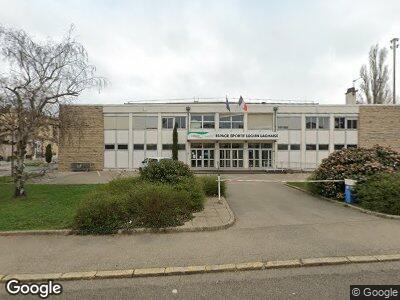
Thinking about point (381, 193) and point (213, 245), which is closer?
point (213, 245)

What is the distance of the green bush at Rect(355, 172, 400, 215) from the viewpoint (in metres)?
8.90

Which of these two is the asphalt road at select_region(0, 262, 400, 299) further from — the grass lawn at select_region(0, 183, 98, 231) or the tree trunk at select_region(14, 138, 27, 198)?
the tree trunk at select_region(14, 138, 27, 198)

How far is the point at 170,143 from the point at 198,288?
2807cm

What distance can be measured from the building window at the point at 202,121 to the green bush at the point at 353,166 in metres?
20.1

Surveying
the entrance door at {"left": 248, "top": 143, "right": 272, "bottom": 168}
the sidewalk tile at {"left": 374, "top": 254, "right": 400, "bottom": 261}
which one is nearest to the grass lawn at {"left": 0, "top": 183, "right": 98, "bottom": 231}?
the sidewalk tile at {"left": 374, "top": 254, "right": 400, "bottom": 261}

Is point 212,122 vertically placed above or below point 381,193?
above

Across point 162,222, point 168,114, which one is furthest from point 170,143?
point 162,222

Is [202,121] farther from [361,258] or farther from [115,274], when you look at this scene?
[115,274]

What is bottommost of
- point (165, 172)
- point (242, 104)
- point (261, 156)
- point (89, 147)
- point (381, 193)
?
point (381, 193)

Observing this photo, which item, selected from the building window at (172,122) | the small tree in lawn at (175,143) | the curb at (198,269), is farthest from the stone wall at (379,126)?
the curb at (198,269)

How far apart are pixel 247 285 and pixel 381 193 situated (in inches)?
264

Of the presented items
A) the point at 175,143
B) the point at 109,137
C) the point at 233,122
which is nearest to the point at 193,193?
the point at 175,143

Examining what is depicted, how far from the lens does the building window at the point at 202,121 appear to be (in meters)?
32.7

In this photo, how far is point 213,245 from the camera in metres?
6.30
